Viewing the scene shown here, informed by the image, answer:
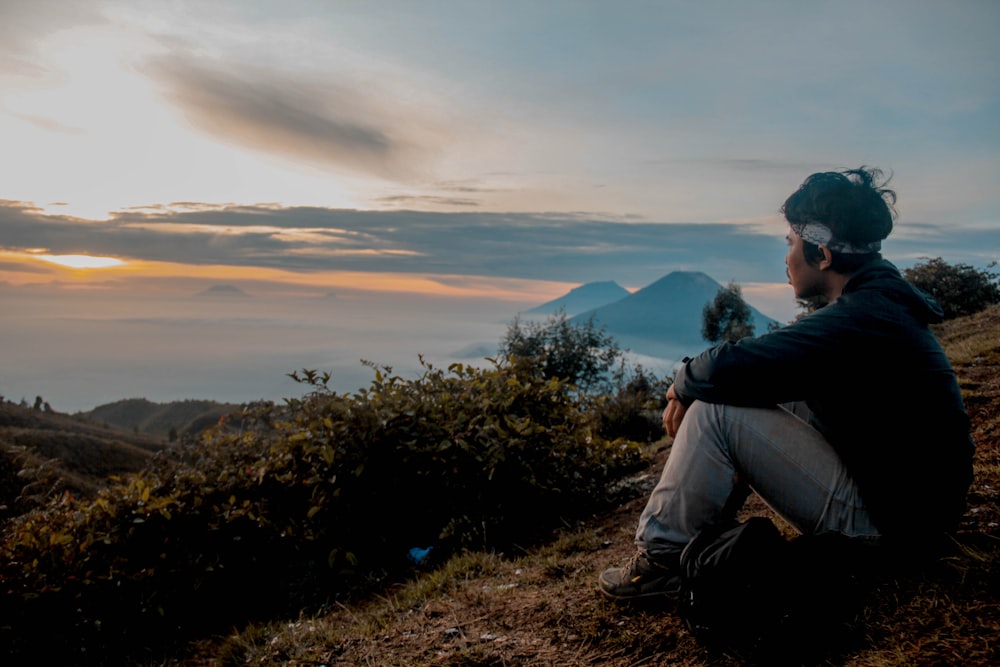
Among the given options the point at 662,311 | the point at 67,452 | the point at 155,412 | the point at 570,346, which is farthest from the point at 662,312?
the point at 67,452

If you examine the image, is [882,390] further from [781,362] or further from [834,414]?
[781,362]

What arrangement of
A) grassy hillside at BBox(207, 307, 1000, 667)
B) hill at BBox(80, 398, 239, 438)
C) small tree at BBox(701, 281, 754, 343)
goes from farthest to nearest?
small tree at BBox(701, 281, 754, 343) → hill at BBox(80, 398, 239, 438) → grassy hillside at BBox(207, 307, 1000, 667)

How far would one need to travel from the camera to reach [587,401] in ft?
24.9

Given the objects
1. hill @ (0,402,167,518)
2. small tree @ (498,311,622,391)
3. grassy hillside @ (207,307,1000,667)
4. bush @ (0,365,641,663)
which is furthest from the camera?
small tree @ (498,311,622,391)

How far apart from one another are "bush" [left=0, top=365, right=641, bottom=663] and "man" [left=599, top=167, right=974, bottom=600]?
8.98ft

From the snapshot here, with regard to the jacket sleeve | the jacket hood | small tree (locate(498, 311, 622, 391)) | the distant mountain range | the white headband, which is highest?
the white headband

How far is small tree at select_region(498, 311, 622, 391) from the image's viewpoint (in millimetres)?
21609

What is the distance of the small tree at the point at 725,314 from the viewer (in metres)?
31.8

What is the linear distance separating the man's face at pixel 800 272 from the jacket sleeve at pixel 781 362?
33cm

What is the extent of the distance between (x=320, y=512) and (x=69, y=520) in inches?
81.2

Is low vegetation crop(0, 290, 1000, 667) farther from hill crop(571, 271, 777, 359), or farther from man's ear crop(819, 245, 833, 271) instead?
hill crop(571, 271, 777, 359)

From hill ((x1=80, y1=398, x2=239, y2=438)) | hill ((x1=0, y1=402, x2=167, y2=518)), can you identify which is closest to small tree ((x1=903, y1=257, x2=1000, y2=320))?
hill ((x1=0, y1=402, x2=167, y2=518))

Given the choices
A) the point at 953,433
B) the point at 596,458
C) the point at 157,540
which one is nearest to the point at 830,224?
the point at 953,433

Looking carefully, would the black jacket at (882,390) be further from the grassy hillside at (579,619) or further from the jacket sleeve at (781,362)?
the grassy hillside at (579,619)
